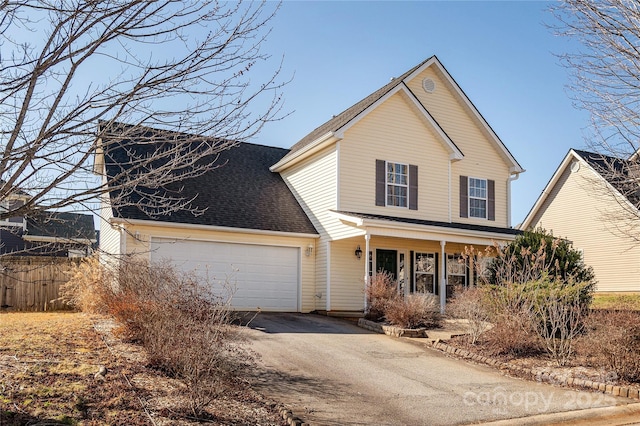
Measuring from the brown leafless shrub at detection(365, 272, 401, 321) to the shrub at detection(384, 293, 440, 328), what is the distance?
39 centimetres

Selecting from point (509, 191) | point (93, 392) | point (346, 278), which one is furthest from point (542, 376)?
point (509, 191)

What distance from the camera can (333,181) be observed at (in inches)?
706

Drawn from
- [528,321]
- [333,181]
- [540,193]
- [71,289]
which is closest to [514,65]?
[528,321]

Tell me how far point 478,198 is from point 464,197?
72cm

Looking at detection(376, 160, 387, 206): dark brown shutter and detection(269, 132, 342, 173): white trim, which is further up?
detection(269, 132, 342, 173): white trim

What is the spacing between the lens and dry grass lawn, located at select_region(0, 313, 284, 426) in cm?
618

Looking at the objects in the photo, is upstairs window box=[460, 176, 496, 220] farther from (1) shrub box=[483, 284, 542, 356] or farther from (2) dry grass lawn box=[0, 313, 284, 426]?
(2) dry grass lawn box=[0, 313, 284, 426]

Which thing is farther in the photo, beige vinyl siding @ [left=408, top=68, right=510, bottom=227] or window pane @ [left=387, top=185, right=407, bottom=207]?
beige vinyl siding @ [left=408, top=68, right=510, bottom=227]

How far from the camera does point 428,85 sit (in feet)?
69.5

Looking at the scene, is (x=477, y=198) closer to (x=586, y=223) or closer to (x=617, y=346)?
(x=586, y=223)

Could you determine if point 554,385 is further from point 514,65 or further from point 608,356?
point 514,65

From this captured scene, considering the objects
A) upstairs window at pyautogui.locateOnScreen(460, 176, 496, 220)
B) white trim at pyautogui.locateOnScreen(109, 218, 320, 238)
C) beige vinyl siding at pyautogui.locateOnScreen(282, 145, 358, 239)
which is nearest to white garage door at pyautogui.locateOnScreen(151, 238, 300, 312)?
white trim at pyautogui.locateOnScreen(109, 218, 320, 238)

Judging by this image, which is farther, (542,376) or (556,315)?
(556,315)

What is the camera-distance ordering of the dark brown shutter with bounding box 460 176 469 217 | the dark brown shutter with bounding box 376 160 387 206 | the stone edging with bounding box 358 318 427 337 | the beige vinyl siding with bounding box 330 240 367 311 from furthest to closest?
the dark brown shutter with bounding box 460 176 469 217 → the dark brown shutter with bounding box 376 160 387 206 → the beige vinyl siding with bounding box 330 240 367 311 → the stone edging with bounding box 358 318 427 337
